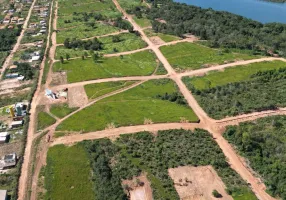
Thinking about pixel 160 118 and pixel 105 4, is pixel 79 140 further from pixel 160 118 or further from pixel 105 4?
pixel 105 4

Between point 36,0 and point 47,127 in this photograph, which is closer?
point 47,127

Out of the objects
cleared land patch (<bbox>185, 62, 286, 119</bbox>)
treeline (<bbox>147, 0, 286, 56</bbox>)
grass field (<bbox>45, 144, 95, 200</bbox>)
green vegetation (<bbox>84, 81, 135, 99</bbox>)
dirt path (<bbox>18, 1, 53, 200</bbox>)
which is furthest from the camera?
treeline (<bbox>147, 0, 286, 56</bbox>)

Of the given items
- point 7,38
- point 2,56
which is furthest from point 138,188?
point 7,38

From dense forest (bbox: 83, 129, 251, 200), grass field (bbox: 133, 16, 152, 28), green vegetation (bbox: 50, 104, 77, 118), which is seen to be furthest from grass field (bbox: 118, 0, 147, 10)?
dense forest (bbox: 83, 129, 251, 200)

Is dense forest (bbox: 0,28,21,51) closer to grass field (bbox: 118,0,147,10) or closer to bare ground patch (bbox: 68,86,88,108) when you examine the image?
bare ground patch (bbox: 68,86,88,108)

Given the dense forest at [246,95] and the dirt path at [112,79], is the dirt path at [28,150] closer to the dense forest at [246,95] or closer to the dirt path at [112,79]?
the dirt path at [112,79]

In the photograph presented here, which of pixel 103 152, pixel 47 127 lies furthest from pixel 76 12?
pixel 103 152
